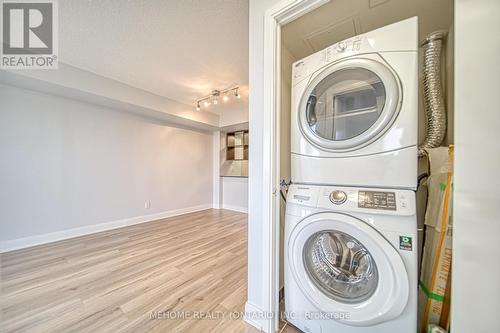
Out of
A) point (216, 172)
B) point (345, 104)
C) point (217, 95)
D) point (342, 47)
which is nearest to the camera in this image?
point (342, 47)

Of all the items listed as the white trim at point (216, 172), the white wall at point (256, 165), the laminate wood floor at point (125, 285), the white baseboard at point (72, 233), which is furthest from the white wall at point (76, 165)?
the white wall at point (256, 165)

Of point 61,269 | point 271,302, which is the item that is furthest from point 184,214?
point 271,302

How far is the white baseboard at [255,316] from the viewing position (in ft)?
3.67

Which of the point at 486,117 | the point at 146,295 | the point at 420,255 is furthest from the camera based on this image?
the point at 146,295

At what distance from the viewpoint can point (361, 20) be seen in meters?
1.31

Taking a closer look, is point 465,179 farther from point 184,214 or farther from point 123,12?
point 184,214

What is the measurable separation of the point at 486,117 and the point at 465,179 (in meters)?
0.18

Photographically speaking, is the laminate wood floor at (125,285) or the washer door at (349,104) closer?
the washer door at (349,104)

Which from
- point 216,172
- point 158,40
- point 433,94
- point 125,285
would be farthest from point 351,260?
point 216,172

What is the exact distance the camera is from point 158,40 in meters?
1.78

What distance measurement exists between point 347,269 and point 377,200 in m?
0.46

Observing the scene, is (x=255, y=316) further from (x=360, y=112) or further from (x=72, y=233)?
(x=72, y=233)

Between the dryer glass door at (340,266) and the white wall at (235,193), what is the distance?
3368 millimetres

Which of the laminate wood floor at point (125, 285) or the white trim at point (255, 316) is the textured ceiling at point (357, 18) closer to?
the white trim at point (255, 316)
